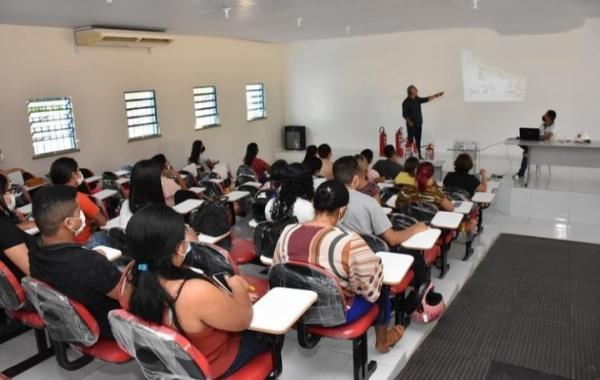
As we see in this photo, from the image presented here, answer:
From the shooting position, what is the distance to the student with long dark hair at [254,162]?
20.0 ft

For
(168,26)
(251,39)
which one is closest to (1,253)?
(168,26)

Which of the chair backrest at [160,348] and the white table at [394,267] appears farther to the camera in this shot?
the white table at [394,267]

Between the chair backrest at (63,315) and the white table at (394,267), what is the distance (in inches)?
51.5

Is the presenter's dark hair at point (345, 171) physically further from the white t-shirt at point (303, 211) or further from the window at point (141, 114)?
the window at point (141, 114)

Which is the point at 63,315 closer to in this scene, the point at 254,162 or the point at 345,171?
the point at 345,171

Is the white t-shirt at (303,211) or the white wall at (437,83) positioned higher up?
the white wall at (437,83)

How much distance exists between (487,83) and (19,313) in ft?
27.4

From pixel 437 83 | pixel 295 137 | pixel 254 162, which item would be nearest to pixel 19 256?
pixel 254 162

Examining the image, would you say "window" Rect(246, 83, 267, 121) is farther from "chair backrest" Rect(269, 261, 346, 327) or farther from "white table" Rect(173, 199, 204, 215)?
"chair backrest" Rect(269, 261, 346, 327)

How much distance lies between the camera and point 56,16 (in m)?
5.54

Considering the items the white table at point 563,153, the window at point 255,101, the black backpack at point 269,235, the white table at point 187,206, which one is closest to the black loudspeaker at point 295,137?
the window at point 255,101

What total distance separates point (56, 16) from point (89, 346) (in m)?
4.67

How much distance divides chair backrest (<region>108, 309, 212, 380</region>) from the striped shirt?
27.1 inches

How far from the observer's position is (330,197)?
7.43ft
